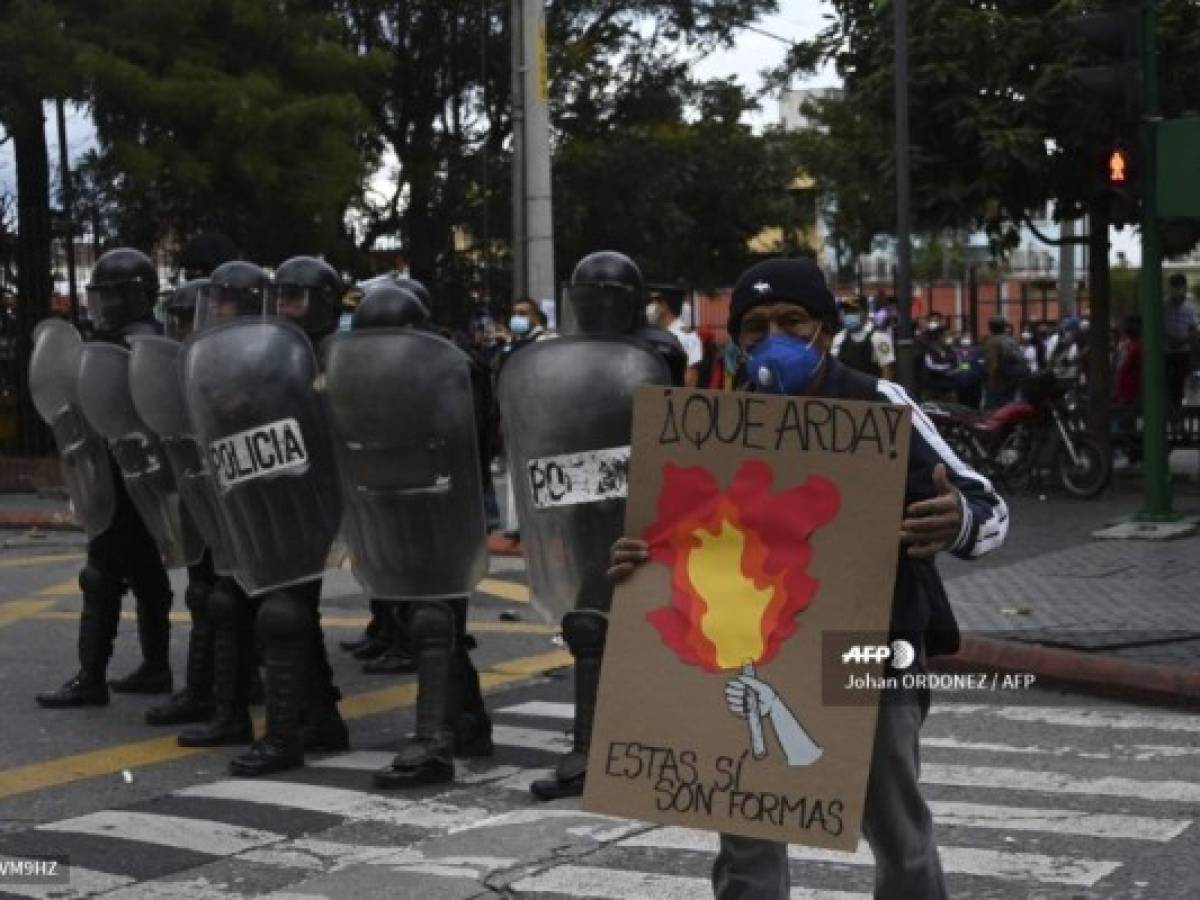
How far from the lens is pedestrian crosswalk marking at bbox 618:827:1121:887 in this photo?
20.6 ft

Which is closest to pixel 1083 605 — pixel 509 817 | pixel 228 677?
pixel 228 677

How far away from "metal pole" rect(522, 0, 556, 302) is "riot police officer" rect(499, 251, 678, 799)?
10.4m

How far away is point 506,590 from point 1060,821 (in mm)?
7020

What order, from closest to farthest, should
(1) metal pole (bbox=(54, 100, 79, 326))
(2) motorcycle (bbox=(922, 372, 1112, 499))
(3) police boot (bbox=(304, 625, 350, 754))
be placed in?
(3) police boot (bbox=(304, 625, 350, 754)) → (2) motorcycle (bbox=(922, 372, 1112, 499)) → (1) metal pole (bbox=(54, 100, 79, 326))

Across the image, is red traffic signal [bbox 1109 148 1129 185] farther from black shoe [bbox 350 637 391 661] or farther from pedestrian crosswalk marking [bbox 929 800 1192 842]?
pedestrian crosswalk marking [bbox 929 800 1192 842]

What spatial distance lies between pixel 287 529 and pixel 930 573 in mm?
3939

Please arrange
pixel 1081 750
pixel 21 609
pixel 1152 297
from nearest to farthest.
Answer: pixel 1081 750
pixel 21 609
pixel 1152 297

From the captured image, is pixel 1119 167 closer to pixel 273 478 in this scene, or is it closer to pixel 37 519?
pixel 273 478

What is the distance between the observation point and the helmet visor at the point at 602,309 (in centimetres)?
763

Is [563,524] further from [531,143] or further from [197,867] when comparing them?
[531,143]

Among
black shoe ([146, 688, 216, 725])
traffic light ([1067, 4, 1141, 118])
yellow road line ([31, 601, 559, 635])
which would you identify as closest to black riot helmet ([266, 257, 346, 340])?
black shoe ([146, 688, 216, 725])

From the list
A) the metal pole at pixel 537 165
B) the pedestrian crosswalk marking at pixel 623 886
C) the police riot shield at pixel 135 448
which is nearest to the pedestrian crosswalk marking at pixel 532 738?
the police riot shield at pixel 135 448

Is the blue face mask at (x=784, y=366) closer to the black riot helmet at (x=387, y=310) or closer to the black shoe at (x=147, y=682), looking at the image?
the black riot helmet at (x=387, y=310)

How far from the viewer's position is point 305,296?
8469 millimetres
